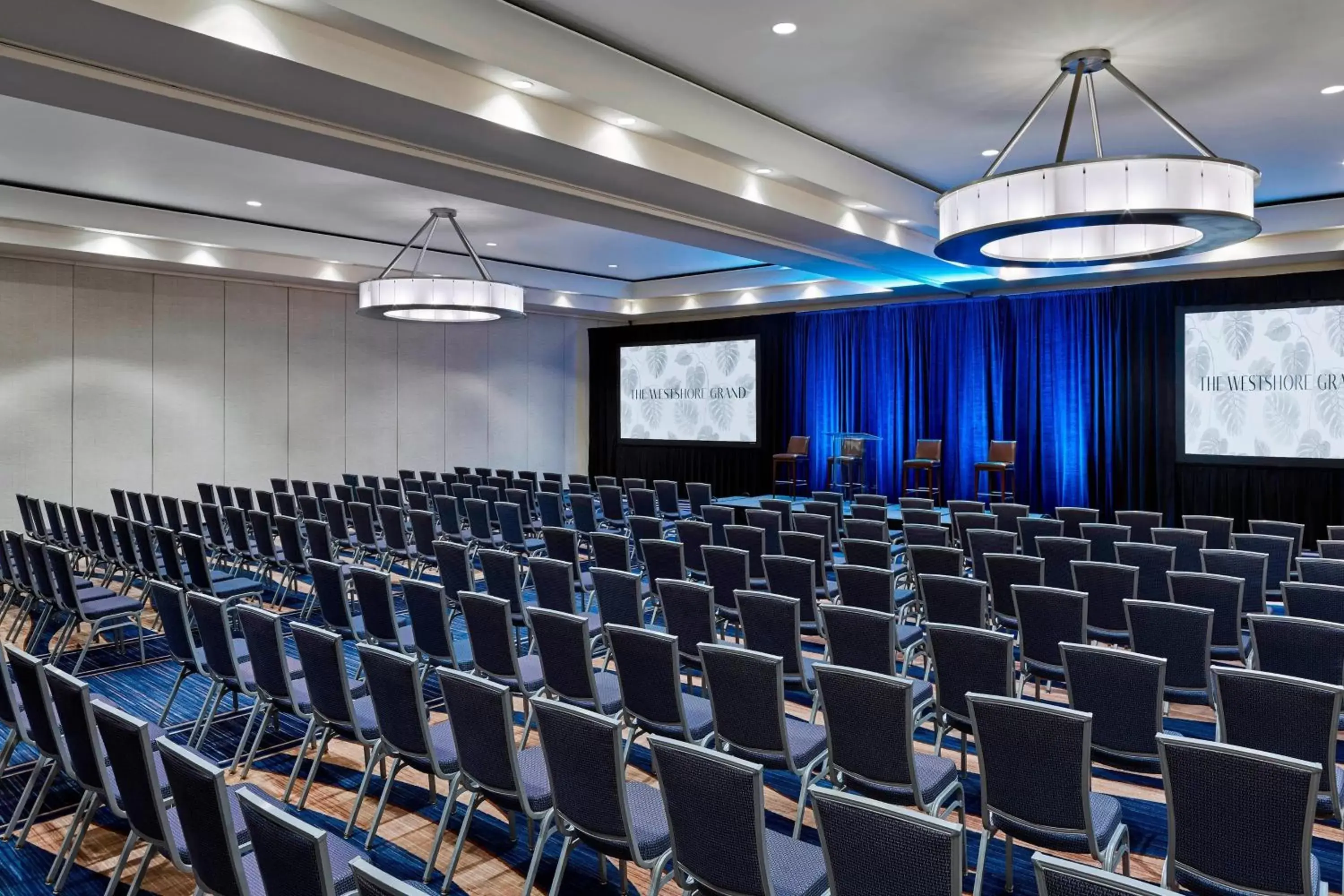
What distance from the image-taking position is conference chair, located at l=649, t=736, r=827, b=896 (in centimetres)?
233

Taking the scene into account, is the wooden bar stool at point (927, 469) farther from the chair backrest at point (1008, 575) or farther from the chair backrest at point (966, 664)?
the chair backrest at point (966, 664)

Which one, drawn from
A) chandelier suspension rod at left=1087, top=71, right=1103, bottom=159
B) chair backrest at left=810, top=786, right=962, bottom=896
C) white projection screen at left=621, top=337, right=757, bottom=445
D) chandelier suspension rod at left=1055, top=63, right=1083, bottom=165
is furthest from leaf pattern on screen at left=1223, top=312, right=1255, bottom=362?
chair backrest at left=810, top=786, right=962, bottom=896

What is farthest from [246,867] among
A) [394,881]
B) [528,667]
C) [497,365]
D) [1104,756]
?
[497,365]

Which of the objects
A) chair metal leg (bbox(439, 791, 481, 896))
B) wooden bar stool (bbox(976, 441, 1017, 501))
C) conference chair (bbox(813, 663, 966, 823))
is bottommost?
chair metal leg (bbox(439, 791, 481, 896))

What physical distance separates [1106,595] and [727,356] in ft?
38.6

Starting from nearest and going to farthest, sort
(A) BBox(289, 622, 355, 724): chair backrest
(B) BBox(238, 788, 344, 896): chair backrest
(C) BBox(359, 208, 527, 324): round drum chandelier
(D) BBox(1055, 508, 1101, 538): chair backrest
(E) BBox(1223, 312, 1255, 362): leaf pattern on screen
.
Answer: (B) BBox(238, 788, 344, 896): chair backrest, (A) BBox(289, 622, 355, 724): chair backrest, (D) BBox(1055, 508, 1101, 538): chair backrest, (C) BBox(359, 208, 527, 324): round drum chandelier, (E) BBox(1223, 312, 1255, 362): leaf pattern on screen

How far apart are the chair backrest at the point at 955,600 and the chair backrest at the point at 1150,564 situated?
1467mm

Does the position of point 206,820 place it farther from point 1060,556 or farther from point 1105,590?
point 1060,556

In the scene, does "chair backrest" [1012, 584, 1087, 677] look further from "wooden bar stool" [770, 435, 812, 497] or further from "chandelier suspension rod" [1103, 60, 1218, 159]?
"wooden bar stool" [770, 435, 812, 497]

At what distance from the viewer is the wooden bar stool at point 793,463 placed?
15.1 metres

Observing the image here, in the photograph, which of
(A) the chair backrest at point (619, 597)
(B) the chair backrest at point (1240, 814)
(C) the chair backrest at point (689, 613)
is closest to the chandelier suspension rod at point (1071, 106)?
(C) the chair backrest at point (689, 613)

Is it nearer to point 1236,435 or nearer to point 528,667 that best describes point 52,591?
point 528,667

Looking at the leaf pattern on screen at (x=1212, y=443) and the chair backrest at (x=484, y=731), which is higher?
the leaf pattern on screen at (x=1212, y=443)

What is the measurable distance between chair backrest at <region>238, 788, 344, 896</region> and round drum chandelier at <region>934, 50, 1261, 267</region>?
5481 mm
